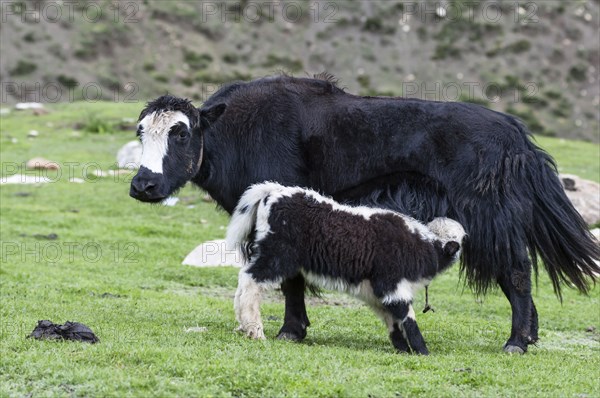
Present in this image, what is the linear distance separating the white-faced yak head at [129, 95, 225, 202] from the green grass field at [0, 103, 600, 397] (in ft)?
4.13

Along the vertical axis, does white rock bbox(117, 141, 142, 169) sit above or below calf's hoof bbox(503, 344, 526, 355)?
below

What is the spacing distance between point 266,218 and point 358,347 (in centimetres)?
137

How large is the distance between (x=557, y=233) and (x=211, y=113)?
3282mm

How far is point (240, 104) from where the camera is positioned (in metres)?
8.33

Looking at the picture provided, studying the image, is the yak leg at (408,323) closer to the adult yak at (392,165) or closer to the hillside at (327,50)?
the adult yak at (392,165)

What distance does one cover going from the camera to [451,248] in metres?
7.55

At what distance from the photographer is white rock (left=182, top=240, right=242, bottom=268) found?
42.3 ft

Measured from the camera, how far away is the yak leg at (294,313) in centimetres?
792

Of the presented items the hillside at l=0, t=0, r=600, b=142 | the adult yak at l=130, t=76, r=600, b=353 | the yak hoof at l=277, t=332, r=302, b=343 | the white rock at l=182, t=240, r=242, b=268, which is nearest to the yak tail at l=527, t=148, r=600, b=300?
the adult yak at l=130, t=76, r=600, b=353

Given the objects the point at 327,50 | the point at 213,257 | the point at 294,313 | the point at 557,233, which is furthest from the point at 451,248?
the point at 327,50

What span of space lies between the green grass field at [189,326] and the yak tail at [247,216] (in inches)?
31.0

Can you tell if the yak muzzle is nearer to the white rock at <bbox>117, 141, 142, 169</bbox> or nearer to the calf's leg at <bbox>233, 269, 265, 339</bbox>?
the calf's leg at <bbox>233, 269, 265, 339</bbox>

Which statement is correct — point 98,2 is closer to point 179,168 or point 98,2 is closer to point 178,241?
point 178,241

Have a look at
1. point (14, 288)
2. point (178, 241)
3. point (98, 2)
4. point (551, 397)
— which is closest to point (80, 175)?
point (178, 241)
